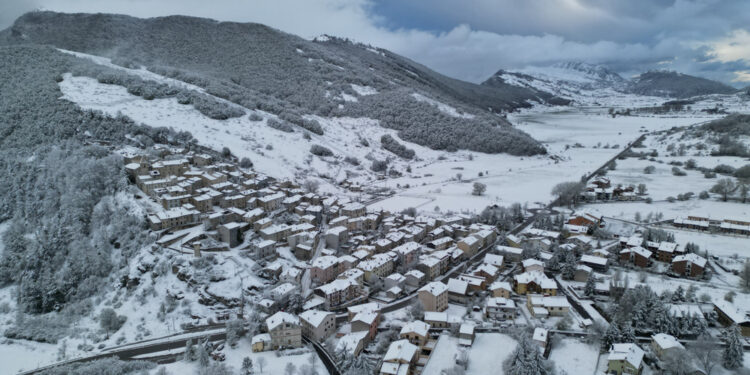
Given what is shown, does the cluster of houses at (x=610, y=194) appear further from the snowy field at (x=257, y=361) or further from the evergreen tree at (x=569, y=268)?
the snowy field at (x=257, y=361)

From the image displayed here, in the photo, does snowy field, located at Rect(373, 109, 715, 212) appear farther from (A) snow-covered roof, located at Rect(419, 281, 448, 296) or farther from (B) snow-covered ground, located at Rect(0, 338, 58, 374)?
(B) snow-covered ground, located at Rect(0, 338, 58, 374)

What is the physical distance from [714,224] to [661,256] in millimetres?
11406

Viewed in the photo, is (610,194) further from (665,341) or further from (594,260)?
(665,341)

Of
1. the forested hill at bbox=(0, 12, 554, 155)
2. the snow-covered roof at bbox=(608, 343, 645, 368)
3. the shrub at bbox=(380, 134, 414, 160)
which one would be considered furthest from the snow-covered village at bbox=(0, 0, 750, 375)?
the forested hill at bbox=(0, 12, 554, 155)

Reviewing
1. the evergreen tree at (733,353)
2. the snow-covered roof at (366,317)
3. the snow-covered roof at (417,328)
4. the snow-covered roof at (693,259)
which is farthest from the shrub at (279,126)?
the evergreen tree at (733,353)

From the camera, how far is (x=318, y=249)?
37156 millimetres

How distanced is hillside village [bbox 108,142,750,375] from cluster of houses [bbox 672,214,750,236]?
21 cm

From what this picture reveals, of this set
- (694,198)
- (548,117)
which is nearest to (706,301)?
(694,198)

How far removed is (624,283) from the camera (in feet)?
96.4

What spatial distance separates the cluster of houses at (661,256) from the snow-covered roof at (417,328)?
1951cm

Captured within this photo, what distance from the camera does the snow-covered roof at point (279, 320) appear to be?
24484mm

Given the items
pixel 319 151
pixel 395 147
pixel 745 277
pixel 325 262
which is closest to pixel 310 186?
pixel 319 151

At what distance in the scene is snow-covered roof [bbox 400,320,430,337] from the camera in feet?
79.1

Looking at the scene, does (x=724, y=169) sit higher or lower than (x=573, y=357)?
higher
